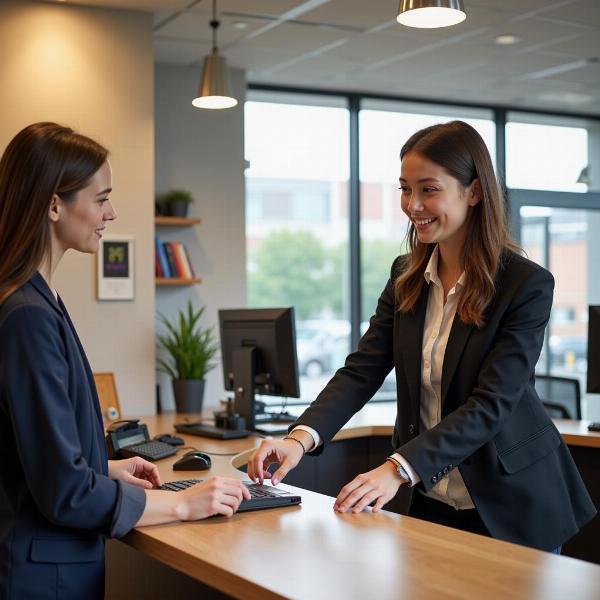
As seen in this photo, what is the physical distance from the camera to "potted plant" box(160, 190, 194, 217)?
19.9 ft

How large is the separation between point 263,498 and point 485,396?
21.6 inches

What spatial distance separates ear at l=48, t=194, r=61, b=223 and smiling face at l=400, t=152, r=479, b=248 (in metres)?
0.80

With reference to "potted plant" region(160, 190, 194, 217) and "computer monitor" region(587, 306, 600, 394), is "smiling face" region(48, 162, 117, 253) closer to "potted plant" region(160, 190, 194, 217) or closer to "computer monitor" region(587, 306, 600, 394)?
"computer monitor" region(587, 306, 600, 394)

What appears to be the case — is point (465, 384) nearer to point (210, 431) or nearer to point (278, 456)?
point (278, 456)

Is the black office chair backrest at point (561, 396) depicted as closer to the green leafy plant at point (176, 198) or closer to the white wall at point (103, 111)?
the white wall at point (103, 111)

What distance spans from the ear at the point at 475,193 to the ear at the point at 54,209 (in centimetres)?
93

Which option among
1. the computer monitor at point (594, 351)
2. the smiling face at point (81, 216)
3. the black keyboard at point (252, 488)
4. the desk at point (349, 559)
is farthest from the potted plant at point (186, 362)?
the smiling face at point (81, 216)

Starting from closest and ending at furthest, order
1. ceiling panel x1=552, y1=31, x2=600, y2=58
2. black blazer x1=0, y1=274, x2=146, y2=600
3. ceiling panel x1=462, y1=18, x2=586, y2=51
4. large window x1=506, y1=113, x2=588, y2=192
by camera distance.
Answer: black blazer x1=0, y1=274, x2=146, y2=600, ceiling panel x1=462, y1=18, x2=586, y2=51, ceiling panel x1=552, y1=31, x2=600, y2=58, large window x1=506, y1=113, x2=588, y2=192

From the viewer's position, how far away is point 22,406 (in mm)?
1719

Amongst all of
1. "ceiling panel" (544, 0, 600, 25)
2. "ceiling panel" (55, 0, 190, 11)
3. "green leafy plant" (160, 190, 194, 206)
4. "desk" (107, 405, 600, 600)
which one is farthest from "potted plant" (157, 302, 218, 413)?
"desk" (107, 405, 600, 600)

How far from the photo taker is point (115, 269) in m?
5.09

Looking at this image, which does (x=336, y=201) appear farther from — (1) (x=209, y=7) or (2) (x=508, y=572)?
(2) (x=508, y=572)

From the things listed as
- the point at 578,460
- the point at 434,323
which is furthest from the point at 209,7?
the point at 434,323

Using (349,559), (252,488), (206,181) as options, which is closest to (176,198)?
(206,181)
